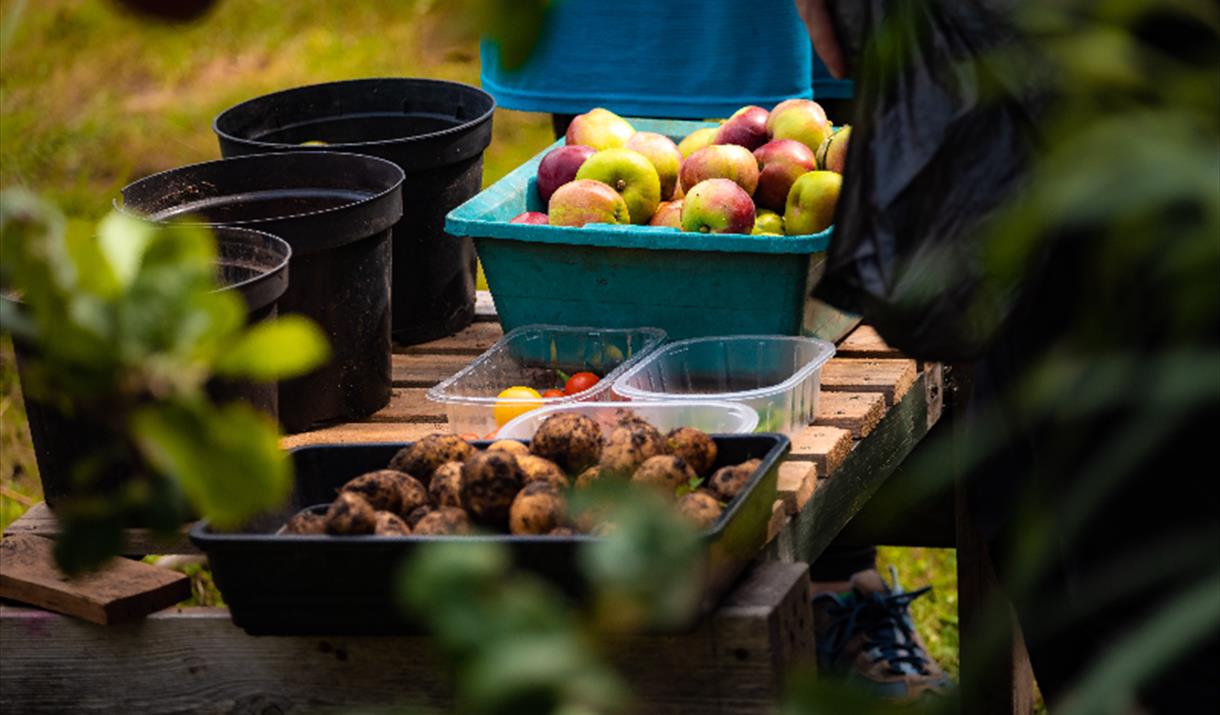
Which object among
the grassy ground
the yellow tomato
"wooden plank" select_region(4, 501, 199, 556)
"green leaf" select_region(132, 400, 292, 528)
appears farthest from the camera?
the grassy ground

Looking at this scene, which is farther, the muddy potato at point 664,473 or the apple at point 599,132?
the apple at point 599,132

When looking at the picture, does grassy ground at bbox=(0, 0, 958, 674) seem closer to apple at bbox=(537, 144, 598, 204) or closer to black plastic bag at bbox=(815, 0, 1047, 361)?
apple at bbox=(537, 144, 598, 204)

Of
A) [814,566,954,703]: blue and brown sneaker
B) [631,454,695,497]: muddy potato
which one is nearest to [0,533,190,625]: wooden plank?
[631,454,695,497]: muddy potato

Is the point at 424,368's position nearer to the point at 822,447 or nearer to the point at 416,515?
the point at 822,447

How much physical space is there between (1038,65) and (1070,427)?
0.32 m

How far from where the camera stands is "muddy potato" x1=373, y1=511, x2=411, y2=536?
145cm

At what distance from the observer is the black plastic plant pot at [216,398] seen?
167 cm

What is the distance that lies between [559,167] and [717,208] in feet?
1.01

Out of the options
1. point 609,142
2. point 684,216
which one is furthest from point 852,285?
point 609,142

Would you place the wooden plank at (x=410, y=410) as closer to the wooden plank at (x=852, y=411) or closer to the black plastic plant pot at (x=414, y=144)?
the black plastic plant pot at (x=414, y=144)

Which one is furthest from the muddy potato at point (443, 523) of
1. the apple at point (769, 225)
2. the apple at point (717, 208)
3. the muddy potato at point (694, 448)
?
the apple at point (769, 225)

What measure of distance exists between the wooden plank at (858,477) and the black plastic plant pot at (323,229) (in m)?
0.58

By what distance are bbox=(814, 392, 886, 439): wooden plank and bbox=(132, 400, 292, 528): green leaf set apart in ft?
4.88

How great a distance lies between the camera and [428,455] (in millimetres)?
1615
